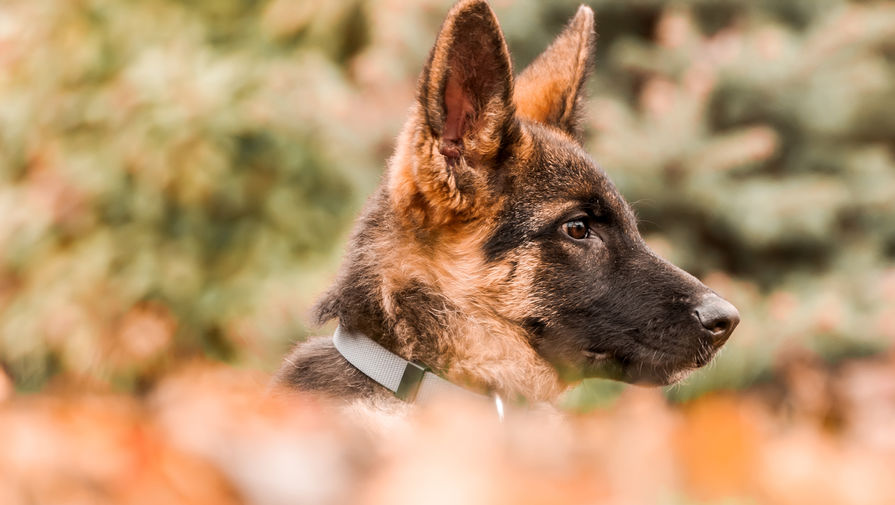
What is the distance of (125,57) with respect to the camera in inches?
333

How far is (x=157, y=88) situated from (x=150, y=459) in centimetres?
735

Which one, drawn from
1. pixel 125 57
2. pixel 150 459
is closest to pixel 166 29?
pixel 125 57


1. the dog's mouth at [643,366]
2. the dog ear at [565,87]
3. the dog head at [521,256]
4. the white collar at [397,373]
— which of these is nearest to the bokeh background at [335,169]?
the dog ear at [565,87]

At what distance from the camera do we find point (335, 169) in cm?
750

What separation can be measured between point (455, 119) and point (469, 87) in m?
0.13

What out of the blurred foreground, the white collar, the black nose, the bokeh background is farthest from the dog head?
the blurred foreground

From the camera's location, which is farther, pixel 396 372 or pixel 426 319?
pixel 426 319

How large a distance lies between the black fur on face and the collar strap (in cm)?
48

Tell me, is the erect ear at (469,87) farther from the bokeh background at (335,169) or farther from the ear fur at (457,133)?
the bokeh background at (335,169)

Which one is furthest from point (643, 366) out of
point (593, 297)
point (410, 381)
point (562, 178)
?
point (410, 381)

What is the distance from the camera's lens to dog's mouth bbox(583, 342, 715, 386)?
9.77 feet

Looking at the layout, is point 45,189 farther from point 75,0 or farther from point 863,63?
point 863,63

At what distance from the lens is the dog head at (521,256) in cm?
294

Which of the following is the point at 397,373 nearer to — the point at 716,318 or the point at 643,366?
the point at 643,366
